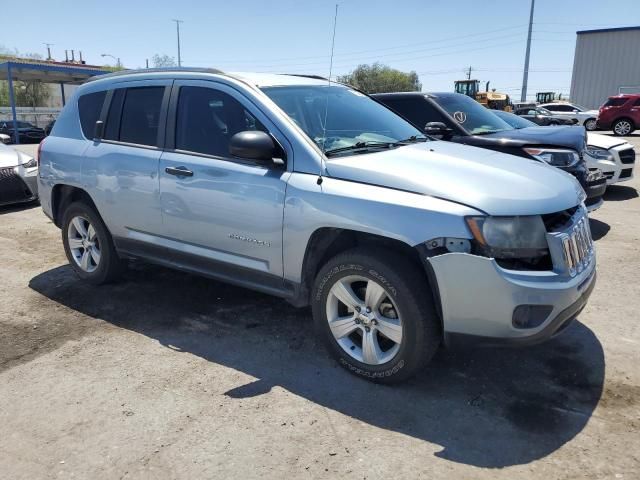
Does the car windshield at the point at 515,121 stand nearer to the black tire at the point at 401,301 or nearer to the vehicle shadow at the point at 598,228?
the vehicle shadow at the point at 598,228

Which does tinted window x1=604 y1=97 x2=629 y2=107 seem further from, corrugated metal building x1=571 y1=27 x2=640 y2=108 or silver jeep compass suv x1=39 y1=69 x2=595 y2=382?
silver jeep compass suv x1=39 y1=69 x2=595 y2=382

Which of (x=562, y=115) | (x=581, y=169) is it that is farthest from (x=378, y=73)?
(x=581, y=169)

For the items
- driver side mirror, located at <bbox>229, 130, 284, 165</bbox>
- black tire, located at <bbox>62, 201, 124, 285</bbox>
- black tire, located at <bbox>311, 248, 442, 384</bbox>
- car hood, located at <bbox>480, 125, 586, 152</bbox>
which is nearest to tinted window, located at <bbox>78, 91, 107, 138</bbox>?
black tire, located at <bbox>62, 201, 124, 285</bbox>

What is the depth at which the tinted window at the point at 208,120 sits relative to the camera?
152 inches

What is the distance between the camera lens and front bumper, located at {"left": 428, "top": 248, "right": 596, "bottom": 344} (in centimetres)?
280

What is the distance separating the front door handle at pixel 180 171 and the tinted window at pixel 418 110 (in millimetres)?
3702

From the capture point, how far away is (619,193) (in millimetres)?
9539

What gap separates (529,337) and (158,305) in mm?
3084

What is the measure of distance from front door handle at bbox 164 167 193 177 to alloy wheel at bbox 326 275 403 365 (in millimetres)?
1425

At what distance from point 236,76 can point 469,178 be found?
1893mm

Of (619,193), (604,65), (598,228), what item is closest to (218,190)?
(598,228)

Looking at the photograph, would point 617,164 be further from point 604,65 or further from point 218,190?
point 604,65

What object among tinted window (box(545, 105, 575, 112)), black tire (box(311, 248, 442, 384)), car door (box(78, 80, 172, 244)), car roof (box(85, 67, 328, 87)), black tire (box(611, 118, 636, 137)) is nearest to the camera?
black tire (box(311, 248, 442, 384))

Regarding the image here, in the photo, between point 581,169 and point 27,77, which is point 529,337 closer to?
point 581,169
